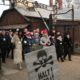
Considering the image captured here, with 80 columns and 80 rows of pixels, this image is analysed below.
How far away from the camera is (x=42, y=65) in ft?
18.0

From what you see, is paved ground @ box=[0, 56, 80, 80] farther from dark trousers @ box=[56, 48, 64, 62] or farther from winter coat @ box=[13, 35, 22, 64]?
dark trousers @ box=[56, 48, 64, 62]

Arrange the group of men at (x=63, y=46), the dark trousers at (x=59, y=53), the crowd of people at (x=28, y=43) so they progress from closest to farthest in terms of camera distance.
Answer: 1. the crowd of people at (x=28, y=43)
2. the dark trousers at (x=59, y=53)
3. the group of men at (x=63, y=46)

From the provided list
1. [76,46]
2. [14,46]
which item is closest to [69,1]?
[76,46]

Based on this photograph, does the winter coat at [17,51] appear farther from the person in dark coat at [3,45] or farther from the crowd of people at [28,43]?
the person in dark coat at [3,45]

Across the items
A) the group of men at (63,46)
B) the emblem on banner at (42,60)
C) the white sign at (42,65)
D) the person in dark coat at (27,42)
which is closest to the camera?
the white sign at (42,65)

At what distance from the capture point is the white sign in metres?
5.26

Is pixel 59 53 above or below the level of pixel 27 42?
below

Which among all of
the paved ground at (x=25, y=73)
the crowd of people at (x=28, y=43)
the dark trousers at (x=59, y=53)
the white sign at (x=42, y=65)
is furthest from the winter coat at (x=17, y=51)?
the white sign at (x=42, y=65)

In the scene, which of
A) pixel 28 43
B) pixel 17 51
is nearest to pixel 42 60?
pixel 17 51

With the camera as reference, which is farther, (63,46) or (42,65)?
(63,46)

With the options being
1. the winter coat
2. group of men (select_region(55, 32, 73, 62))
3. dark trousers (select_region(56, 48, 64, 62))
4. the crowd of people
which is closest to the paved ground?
the winter coat

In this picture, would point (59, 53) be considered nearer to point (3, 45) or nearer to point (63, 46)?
point (63, 46)

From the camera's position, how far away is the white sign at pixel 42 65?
5258mm

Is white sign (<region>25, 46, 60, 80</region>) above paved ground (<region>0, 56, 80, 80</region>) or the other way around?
above
